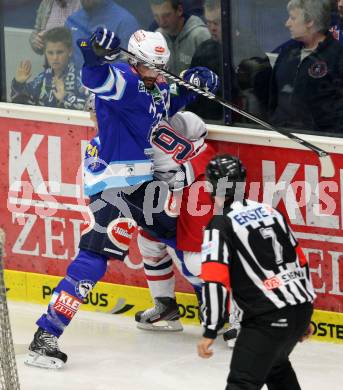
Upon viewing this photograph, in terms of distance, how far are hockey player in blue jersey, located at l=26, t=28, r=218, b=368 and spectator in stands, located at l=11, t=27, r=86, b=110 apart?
75 cm

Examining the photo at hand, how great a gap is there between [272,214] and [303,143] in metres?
1.31

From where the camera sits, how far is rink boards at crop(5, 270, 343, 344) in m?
7.38

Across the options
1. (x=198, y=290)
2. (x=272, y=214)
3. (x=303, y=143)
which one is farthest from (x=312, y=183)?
(x=272, y=214)

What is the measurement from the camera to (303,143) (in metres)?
7.05

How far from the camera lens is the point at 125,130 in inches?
284

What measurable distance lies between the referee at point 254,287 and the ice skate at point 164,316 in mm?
1910

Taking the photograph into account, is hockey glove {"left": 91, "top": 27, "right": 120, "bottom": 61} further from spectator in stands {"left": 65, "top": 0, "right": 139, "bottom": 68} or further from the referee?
the referee

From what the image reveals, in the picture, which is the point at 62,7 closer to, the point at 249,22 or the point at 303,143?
the point at 249,22

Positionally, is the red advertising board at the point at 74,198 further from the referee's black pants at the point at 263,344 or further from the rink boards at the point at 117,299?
the referee's black pants at the point at 263,344

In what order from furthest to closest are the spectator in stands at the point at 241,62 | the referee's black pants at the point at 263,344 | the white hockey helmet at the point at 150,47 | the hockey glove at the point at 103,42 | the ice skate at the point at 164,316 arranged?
the ice skate at the point at 164,316 < the spectator in stands at the point at 241,62 < the white hockey helmet at the point at 150,47 < the hockey glove at the point at 103,42 < the referee's black pants at the point at 263,344

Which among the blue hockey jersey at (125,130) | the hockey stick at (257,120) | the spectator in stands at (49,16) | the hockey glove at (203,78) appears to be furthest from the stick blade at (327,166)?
the spectator in stands at (49,16)

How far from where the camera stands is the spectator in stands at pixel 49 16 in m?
7.89

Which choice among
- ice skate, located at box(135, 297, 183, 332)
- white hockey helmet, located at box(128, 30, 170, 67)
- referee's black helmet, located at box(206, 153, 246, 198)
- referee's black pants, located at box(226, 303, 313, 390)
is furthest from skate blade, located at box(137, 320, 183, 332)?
referee's black pants, located at box(226, 303, 313, 390)

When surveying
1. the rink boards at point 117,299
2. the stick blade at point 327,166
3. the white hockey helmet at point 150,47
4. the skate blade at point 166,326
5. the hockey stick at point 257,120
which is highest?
the white hockey helmet at point 150,47
